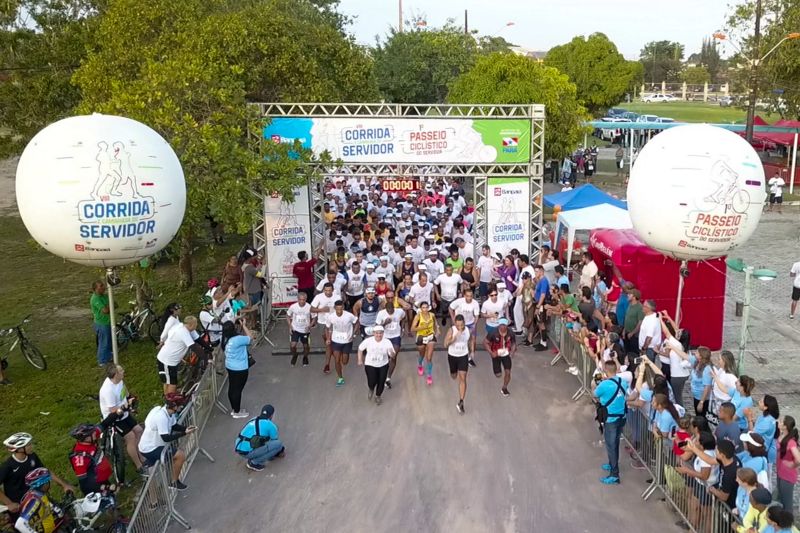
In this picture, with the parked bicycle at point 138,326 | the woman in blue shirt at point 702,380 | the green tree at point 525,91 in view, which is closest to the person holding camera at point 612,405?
the woman in blue shirt at point 702,380

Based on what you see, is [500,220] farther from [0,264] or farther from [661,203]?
[0,264]

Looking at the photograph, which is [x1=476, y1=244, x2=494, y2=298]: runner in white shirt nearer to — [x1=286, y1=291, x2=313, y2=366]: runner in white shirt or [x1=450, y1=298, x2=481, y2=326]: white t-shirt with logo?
[x1=450, y1=298, x2=481, y2=326]: white t-shirt with logo

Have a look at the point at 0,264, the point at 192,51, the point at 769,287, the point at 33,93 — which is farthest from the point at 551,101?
the point at 0,264

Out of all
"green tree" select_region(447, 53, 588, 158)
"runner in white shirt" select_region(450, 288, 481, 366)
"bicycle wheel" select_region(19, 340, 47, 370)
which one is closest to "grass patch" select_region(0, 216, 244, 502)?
"bicycle wheel" select_region(19, 340, 47, 370)

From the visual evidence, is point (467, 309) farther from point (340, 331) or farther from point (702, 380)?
point (702, 380)

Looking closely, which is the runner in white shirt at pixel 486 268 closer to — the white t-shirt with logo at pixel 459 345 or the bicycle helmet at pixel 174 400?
the white t-shirt with logo at pixel 459 345

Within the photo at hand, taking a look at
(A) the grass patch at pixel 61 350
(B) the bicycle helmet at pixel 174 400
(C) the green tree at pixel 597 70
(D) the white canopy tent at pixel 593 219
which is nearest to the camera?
(B) the bicycle helmet at pixel 174 400
